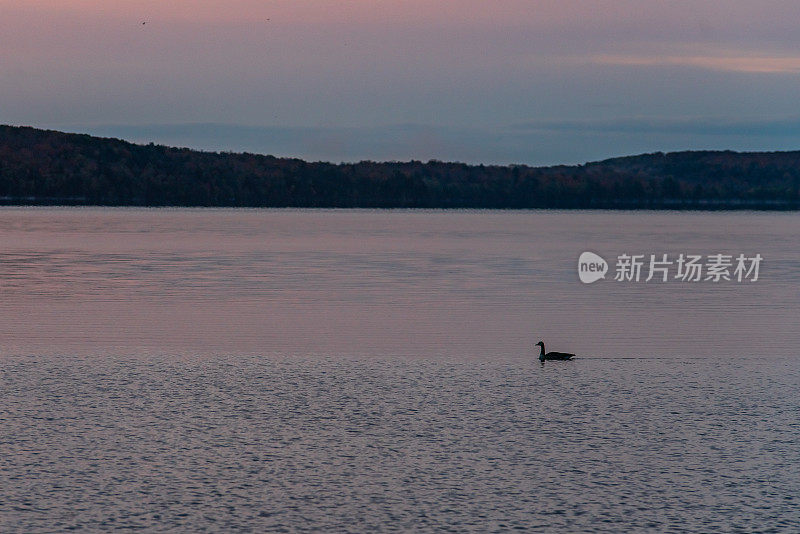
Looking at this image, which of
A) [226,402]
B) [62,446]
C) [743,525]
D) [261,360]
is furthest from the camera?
[261,360]

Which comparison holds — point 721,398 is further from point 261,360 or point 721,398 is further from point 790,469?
point 261,360

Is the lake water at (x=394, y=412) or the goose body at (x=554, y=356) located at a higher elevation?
the goose body at (x=554, y=356)

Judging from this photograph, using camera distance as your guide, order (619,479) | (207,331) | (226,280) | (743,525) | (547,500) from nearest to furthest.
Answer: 1. (743,525)
2. (547,500)
3. (619,479)
4. (207,331)
5. (226,280)

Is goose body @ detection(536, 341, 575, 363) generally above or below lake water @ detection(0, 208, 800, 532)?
above

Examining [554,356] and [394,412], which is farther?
[554,356]

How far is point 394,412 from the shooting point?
1750 cm

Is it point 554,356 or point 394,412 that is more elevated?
point 554,356

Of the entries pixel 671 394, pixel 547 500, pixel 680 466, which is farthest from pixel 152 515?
pixel 671 394

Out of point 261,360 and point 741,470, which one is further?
point 261,360

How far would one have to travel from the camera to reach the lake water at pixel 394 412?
41.3ft

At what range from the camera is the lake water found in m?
12.6

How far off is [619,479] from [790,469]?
7.55 ft

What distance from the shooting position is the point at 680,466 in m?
14.4

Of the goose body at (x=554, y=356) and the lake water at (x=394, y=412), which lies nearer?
the lake water at (x=394, y=412)
